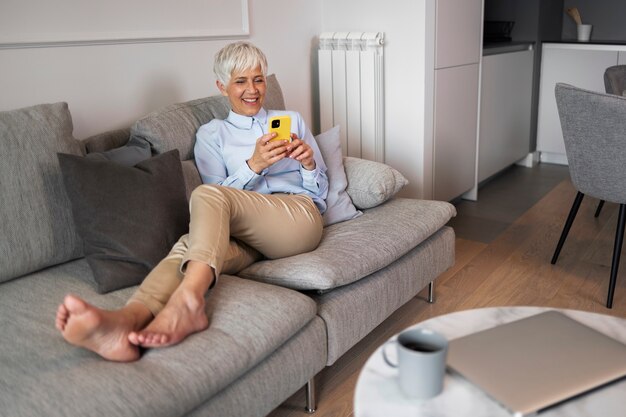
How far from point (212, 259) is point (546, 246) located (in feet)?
6.69

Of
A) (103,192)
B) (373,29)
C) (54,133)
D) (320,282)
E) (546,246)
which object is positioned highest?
(373,29)

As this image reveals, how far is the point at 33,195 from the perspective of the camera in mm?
1755

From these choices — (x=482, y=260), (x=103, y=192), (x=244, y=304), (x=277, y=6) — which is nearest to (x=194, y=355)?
(x=244, y=304)

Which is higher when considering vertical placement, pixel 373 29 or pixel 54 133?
pixel 373 29

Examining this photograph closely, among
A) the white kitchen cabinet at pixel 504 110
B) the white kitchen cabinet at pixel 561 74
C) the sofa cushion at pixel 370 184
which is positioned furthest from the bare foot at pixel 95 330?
the white kitchen cabinet at pixel 561 74

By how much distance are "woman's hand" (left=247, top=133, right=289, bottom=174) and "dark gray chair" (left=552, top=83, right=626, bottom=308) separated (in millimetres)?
1145

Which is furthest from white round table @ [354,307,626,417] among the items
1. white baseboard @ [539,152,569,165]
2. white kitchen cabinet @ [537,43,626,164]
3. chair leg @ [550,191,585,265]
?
white baseboard @ [539,152,569,165]

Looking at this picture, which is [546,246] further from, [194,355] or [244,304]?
[194,355]

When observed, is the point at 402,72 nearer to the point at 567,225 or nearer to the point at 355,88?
the point at 355,88

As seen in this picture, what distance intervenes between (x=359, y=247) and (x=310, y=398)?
49 centimetres

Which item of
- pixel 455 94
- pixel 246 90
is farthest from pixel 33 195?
pixel 455 94

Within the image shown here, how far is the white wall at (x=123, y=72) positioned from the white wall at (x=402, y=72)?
328 millimetres

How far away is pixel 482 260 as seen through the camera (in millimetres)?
2922

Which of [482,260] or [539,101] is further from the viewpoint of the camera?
[539,101]
